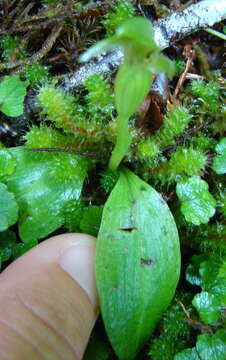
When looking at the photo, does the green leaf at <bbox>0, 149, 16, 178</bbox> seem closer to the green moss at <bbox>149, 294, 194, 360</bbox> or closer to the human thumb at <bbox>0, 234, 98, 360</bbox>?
the human thumb at <bbox>0, 234, 98, 360</bbox>

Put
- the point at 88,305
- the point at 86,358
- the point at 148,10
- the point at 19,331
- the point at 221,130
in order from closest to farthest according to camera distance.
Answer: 1. the point at 19,331
2. the point at 88,305
3. the point at 86,358
4. the point at 221,130
5. the point at 148,10

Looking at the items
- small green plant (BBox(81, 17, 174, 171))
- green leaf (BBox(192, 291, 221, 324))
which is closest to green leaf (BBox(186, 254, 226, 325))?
green leaf (BBox(192, 291, 221, 324))

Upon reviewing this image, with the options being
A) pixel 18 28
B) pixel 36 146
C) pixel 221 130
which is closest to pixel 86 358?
pixel 36 146

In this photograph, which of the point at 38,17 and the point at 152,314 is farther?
the point at 38,17

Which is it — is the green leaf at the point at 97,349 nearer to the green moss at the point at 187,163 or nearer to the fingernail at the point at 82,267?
the fingernail at the point at 82,267

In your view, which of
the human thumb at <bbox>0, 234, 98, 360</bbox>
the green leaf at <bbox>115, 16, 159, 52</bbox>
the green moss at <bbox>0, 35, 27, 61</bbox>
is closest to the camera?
the green leaf at <bbox>115, 16, 159, 52</bbox>

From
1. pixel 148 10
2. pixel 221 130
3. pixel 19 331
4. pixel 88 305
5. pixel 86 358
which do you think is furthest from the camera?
pixel 148 10

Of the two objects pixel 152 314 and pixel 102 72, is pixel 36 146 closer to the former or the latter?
pixel 102 72
